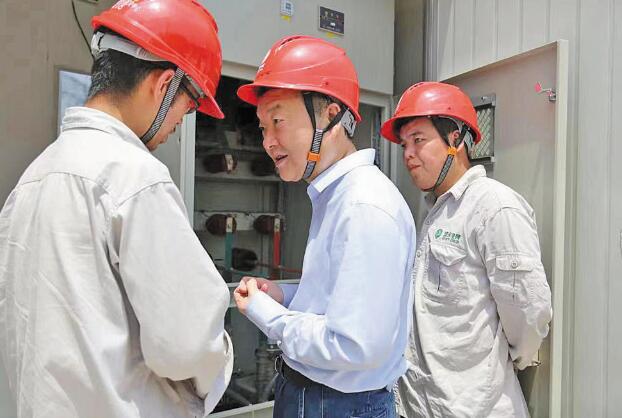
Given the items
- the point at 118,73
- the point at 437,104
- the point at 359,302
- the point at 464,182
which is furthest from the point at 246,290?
the point at 437,104

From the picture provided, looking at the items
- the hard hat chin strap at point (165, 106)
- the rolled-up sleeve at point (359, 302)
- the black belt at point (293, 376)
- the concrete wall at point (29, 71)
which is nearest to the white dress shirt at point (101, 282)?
the hard hat chin strap at point (165, 106)

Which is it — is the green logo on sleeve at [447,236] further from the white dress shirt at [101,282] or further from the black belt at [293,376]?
the white dress shirt at [101,282]

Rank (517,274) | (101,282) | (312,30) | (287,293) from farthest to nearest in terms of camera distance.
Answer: (312,30) < (517,274) < (287,293) < (101,282)

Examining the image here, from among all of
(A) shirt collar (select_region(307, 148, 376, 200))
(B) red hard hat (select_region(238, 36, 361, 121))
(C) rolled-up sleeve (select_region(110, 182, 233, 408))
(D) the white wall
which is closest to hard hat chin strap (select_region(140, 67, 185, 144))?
(C) rolled-up sleeve (select_region(110, 182, 233, 408))

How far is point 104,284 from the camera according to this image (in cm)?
71

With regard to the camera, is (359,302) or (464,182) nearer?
(359,302)

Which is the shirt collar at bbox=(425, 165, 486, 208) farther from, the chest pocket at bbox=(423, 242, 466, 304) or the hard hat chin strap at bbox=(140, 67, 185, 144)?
the hard hat chin strap at bbox=(140, 67, 185, 144)

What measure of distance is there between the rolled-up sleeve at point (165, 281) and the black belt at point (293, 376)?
1.19ft

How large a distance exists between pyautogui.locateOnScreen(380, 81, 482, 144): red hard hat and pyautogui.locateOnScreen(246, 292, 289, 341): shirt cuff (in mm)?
1076

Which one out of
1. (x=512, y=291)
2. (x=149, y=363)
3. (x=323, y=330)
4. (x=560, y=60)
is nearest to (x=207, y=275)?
(x=149, y=363)

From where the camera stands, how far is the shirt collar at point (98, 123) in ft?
2.53

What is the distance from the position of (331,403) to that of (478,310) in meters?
0.80

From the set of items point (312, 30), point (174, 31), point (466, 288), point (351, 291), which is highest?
point (312, 30)

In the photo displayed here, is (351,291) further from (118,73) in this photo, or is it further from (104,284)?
(118,73)
